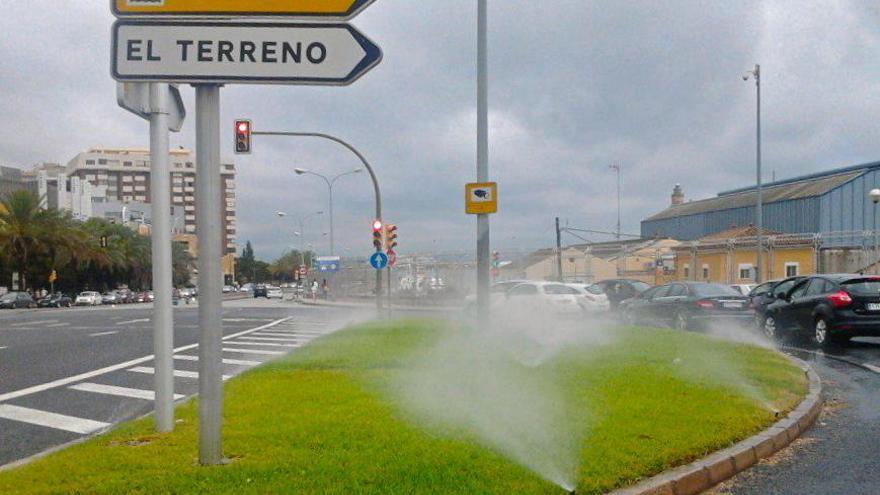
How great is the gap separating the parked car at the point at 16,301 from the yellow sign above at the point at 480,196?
52.6m

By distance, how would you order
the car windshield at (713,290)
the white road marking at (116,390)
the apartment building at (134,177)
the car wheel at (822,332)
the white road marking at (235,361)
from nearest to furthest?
the white road marking at (116,390) → the white road marking at (235,361) → the car wheel at (822,332) → the car windshield at (713,290) → the apartment building at (134,177)

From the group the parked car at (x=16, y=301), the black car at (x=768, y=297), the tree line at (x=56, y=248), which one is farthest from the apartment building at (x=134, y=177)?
the black car at (x=768, y=297)

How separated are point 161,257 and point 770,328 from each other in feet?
48.2

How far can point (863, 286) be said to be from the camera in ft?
48.7

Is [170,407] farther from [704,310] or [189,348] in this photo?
[704,310]

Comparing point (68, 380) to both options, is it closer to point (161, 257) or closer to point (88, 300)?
point (161, 257)

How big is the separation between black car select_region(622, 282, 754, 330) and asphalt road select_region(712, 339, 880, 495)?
30.5 feet

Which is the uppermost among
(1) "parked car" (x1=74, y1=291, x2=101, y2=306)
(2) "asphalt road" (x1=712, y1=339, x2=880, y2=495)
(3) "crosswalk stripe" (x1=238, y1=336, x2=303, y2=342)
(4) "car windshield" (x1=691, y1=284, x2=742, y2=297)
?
(4) "car windshield" (x1=691, y1=284, x2=742, y2=297)

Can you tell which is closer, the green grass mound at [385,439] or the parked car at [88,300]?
the green grass mound at [385,439]

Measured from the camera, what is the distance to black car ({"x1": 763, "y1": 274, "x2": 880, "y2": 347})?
570 inches

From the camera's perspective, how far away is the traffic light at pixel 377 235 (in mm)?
25484

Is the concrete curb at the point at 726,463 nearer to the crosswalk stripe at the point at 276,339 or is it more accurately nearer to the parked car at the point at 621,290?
the crosswalk stripe at the point at 276,339

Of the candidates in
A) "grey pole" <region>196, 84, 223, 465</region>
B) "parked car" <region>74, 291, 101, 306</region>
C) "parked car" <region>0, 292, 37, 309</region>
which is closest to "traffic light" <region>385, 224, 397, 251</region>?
"grey pole" <region>196, 84, 223, 465</region>

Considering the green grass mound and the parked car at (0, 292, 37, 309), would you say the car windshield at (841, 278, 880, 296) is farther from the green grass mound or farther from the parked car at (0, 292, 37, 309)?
the parked car at (0, 292, 37, 309)
